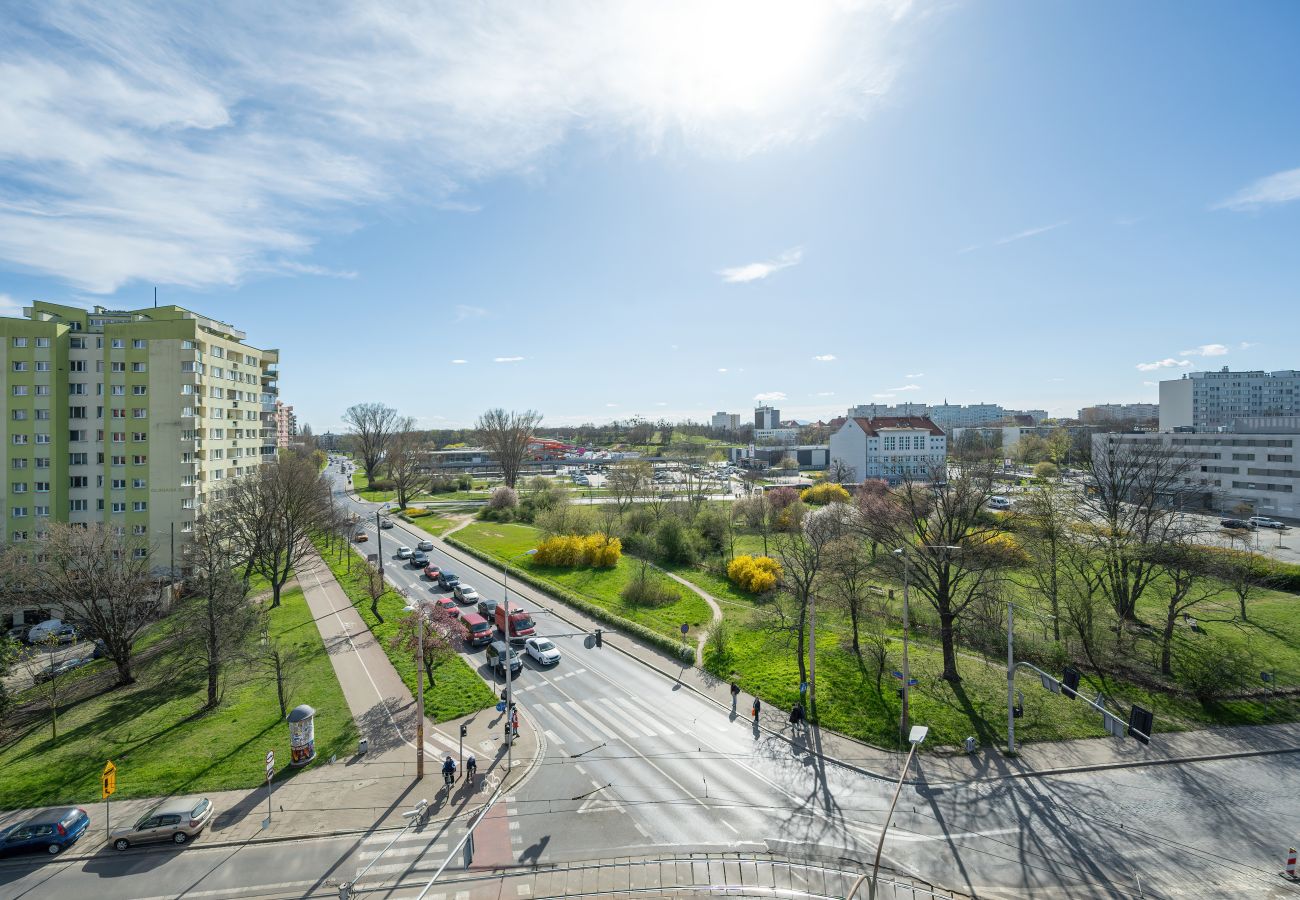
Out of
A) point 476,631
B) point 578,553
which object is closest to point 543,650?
point 476,631

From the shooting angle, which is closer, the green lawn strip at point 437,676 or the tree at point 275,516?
the green lawn strip at point 437,676

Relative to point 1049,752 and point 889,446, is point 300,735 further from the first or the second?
point 889,446

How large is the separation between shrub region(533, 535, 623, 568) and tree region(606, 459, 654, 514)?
15.8 metres

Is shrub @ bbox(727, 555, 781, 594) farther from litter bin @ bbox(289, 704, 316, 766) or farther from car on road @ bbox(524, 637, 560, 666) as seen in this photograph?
litter bin @ bbox(289, 704, 316, 766)

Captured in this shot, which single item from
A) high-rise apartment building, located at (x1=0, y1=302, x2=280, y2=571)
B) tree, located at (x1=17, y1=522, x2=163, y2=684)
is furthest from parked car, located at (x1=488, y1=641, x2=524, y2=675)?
high-rise apartment building, located at (x1=0, y1=302, x2=280, y2=571)

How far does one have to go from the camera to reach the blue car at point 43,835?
57.0ft

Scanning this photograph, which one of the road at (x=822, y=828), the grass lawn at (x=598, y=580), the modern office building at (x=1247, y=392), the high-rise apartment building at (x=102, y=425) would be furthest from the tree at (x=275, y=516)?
the modern office building at (x=1247, y=392)

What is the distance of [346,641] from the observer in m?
34.7

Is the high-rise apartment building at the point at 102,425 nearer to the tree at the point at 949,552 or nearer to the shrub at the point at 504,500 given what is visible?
the shrub at the point at 504,500

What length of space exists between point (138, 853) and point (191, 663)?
53.8 feet

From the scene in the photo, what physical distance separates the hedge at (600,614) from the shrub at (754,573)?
35.2ft

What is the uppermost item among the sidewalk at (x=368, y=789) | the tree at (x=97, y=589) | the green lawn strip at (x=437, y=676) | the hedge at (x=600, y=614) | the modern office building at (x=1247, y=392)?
the modern office building at (x=1247, y=392)

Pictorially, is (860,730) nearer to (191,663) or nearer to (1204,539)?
(191,663)

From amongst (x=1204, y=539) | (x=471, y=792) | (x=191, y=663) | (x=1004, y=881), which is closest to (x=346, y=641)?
(x=191, y=663)
